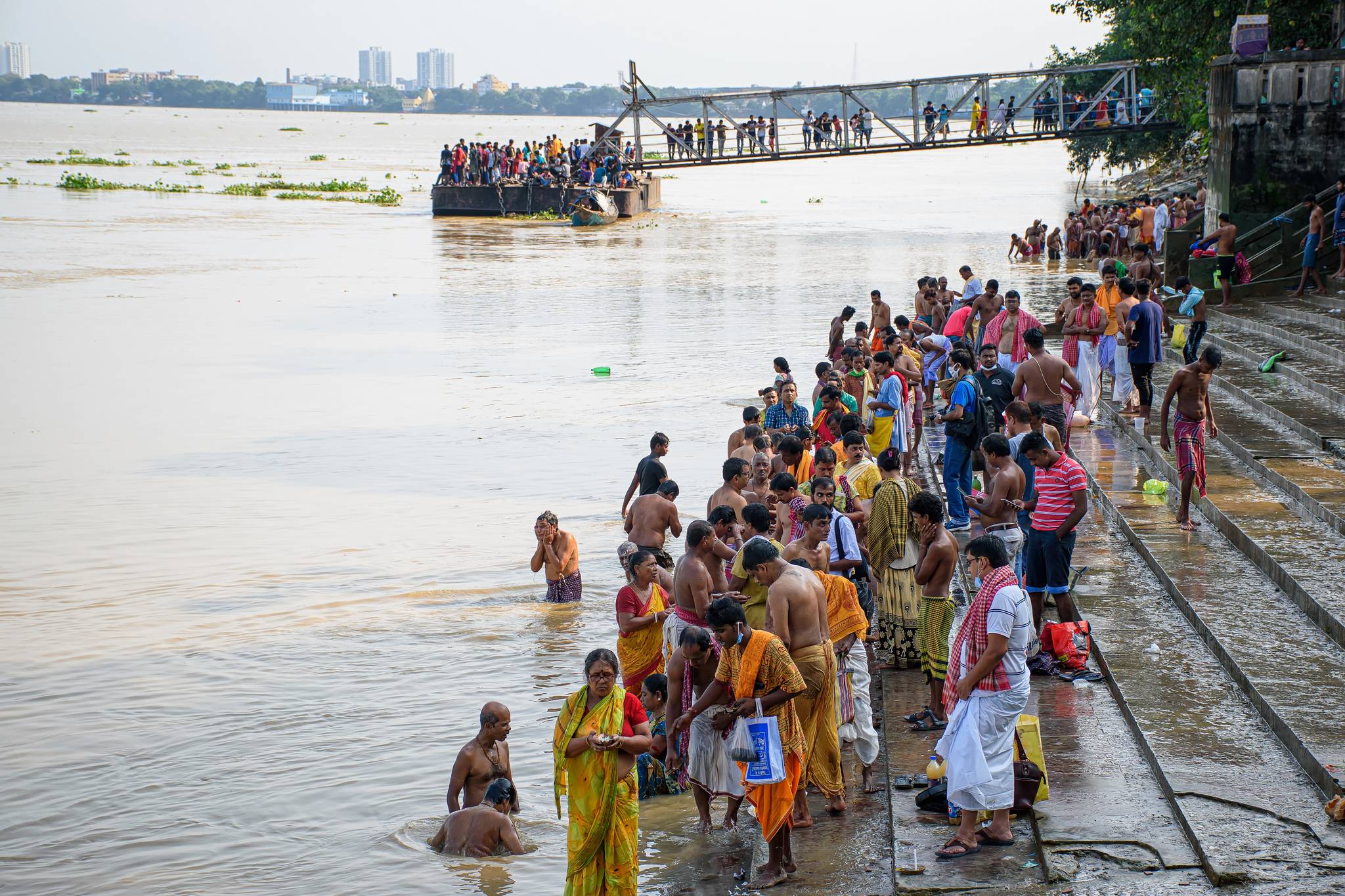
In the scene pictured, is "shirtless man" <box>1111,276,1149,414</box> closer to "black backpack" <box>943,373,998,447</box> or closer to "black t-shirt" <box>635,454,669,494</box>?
"black backpack" <box>943,373,998,447</box>

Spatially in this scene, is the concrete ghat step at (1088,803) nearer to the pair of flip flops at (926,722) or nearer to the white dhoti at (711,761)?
the pair of flip flops at (926,722)

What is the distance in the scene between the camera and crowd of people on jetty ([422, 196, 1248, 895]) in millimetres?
5598

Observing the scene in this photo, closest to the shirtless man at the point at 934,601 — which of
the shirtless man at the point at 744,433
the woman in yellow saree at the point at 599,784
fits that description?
the woman in yellow saree at the point at 599,784

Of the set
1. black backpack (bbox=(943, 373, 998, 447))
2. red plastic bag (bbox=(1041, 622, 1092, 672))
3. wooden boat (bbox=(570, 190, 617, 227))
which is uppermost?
wooden boat (bbox=(570, 190, 617, 227))

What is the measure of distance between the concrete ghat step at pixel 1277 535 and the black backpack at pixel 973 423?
1.65 m

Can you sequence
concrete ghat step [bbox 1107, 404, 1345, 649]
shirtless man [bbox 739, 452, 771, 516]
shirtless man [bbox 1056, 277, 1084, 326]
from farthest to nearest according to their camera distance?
shirtless man [bbox 1056, 277, 1084, 326] → shirtless man [bbox 739, 452, 771, 516] → concrete ghat step [bbox 1107, 404, 1345, 649]

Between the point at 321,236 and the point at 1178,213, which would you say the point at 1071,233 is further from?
the point at 321,236

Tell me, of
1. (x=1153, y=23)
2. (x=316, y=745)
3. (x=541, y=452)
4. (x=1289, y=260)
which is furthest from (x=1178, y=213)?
(x=316, y=745)

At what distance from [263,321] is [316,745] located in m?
19.7

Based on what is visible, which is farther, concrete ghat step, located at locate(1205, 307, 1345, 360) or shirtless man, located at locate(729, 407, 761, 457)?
concrete ghat step, located at locate(1205, 307, 1345, 360)

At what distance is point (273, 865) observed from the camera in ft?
22.5

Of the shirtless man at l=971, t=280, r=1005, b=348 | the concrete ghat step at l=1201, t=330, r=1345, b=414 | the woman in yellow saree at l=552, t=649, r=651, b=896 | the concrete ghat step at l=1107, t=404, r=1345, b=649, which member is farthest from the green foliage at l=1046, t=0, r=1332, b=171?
the woman in yellow saree at l=552, t=649, r=651, b=896

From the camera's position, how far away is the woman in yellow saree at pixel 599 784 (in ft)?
17.9

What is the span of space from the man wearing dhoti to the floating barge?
46.4m
